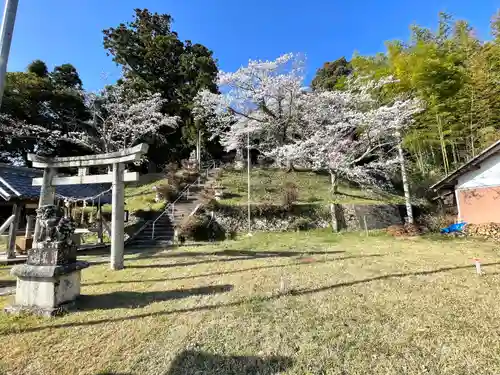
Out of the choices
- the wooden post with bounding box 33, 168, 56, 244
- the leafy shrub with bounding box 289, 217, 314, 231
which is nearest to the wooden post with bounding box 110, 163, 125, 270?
the wooden post with bounding box 33, 168, 56, 244

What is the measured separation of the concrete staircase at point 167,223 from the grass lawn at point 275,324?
506cm

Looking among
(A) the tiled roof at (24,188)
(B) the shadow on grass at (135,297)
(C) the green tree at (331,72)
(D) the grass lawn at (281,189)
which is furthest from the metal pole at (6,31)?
(C) the green tree at (331,72)

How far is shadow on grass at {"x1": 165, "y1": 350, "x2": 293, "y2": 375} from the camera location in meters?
2.52

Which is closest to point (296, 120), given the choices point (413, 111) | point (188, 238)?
point (413, 111)

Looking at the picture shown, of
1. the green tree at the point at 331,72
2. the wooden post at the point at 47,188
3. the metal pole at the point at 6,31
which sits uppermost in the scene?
the green tree at the point at 331,72

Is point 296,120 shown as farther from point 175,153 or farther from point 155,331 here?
point 155,331

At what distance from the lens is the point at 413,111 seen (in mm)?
13094

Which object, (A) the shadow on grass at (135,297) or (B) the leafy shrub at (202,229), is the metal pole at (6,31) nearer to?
(A) the shadow on grass at (135,297)

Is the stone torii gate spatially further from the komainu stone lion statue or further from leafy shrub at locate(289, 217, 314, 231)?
leafy shrub at locate(289, 217, 314, 231)

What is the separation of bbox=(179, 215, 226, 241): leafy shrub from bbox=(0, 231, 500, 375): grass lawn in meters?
5.09

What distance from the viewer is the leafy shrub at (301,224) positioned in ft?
43.1

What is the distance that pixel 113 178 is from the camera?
292 inches

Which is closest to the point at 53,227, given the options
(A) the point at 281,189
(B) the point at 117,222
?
(B) the point at 117,222

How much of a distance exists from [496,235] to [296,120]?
12153mm
